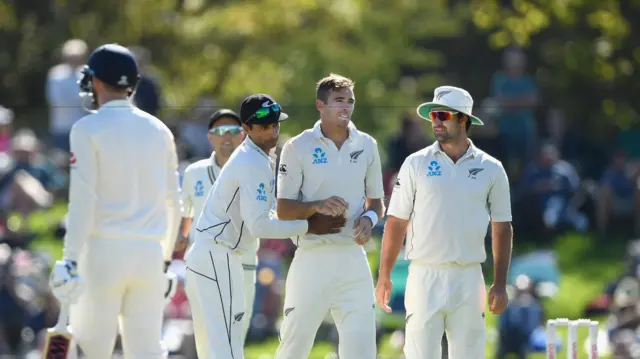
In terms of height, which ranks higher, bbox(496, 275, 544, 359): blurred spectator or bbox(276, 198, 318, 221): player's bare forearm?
bbox(276, 198, 318, 221): player's bare forearm

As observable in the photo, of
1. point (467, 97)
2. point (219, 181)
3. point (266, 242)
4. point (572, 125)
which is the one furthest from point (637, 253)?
point (219, 181)

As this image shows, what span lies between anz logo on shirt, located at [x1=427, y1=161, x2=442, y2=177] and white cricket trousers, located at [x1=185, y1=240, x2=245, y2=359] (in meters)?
1.17

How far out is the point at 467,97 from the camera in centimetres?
792

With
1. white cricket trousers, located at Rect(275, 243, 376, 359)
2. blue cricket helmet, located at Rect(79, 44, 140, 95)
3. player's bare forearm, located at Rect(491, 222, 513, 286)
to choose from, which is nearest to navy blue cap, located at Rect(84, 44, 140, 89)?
blue cricket helmet, located at Rect(79, 44, 140, 95)

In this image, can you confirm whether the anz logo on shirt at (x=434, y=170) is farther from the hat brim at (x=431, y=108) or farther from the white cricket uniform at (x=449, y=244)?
the hat brim at (x=431, y=108)

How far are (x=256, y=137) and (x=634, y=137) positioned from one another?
739 cm

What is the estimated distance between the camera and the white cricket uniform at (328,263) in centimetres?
779

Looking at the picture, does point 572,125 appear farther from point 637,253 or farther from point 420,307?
point 420,307

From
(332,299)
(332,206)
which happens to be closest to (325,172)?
(332,206)

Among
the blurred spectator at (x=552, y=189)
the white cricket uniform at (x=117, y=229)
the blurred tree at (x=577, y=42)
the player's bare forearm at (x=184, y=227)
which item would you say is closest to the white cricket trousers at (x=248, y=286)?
the player's bare forearm at (x=184, y=227)

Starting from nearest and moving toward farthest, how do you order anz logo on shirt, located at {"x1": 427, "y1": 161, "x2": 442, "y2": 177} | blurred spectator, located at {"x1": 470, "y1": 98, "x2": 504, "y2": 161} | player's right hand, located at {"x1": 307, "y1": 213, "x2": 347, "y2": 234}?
1. player's right hand, located at {"x1": 307, "y1": 213, "x2": 347, "y2": 234}
2. anz logo on shirt, located at {"x1": 427, "y1": 161, "x2": 442, "y2": 177}
3. blurred spectator, located at {"x1": 470, "y1": 98, "x2": 504, "y2": 161}

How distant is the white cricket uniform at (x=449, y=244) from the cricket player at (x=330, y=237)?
26 centimetres

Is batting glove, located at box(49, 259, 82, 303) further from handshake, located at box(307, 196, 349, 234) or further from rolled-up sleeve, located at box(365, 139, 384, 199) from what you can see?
rolled-up sleeve, located at box(365, 139, 384, 199)

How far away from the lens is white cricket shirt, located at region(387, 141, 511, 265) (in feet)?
25.5
